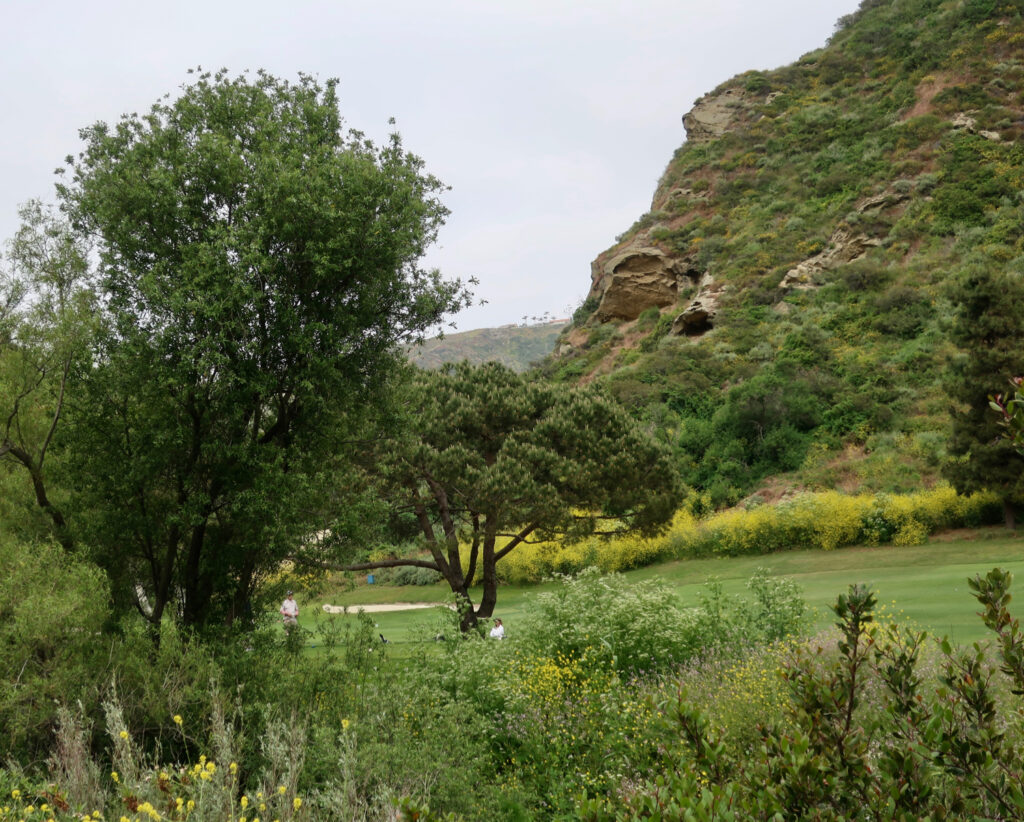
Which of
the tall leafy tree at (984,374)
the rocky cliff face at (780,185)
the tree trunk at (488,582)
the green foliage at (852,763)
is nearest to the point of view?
the green foliage at (852,763)

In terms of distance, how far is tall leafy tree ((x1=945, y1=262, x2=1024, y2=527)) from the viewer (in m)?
19.4

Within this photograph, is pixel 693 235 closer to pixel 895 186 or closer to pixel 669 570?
pixel 895 186

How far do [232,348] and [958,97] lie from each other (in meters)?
53.3

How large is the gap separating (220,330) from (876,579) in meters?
14.6

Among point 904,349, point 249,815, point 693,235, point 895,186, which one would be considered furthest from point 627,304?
point 249,815

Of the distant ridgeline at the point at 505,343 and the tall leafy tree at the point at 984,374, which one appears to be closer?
the tall leafy tree at the point at 984,374

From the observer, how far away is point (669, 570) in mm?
24938

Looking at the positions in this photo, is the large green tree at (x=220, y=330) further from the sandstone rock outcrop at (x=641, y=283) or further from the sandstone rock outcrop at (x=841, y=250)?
the sandstone rock outcrop at (x=641, y=283)

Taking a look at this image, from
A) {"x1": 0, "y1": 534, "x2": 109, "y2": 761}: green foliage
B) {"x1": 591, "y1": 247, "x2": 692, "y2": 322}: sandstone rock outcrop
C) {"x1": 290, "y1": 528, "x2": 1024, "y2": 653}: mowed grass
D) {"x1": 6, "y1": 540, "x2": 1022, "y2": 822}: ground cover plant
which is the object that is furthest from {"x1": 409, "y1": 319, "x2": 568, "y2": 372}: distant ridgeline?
{"x1": 0, "y1": 534, "x2": 109, "y2": 761}: green foliage

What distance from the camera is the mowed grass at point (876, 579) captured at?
443 inches

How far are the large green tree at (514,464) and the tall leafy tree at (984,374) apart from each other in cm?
850

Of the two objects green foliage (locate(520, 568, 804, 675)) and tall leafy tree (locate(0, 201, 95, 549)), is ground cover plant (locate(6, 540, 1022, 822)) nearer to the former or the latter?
green foliage (locate(520, 568, 804, 675))

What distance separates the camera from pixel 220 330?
27.9 ft

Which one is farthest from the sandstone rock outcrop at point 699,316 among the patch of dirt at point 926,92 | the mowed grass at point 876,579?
the mowed grass at point 876,579
